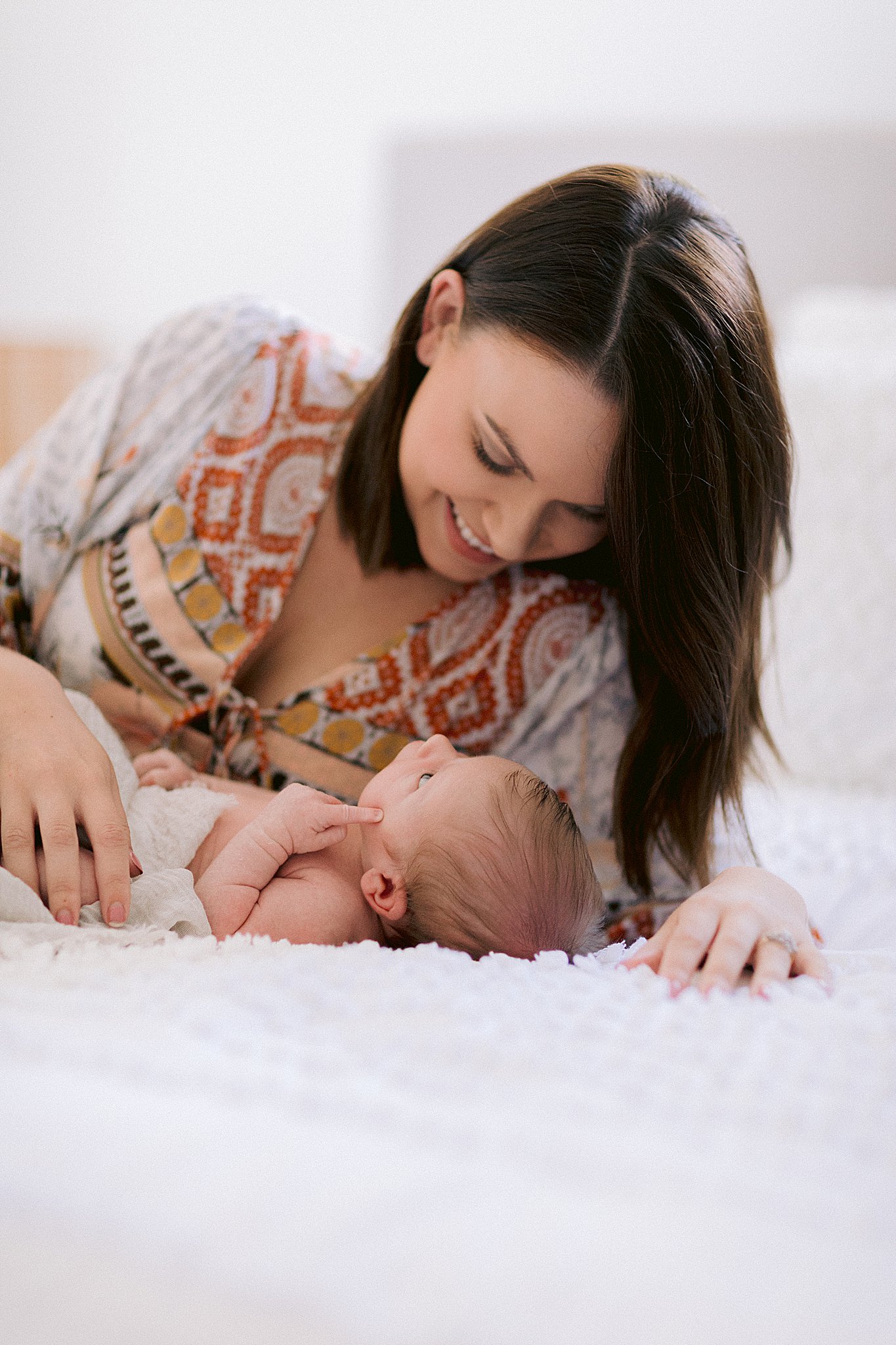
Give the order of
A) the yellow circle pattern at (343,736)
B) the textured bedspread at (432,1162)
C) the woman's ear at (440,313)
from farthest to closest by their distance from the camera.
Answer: the yellow circle pattern at (343,736) < the woman's ear at (440,313) < the textured bedspread at (432,1162)

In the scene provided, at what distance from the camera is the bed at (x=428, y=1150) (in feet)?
1.44

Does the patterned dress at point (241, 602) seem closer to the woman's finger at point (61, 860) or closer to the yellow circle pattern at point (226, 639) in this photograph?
the yellow circle pattern at point (226, 639)

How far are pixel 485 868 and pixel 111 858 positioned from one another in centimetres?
30

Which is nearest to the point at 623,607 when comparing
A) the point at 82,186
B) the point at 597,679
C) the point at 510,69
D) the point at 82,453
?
the point at 597,679

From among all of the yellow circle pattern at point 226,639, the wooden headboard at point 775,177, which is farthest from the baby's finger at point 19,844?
the wooden headboard at point 775,177

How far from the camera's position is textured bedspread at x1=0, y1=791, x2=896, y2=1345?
17.3 inches

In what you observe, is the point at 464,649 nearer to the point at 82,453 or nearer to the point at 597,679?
the point at 597,679

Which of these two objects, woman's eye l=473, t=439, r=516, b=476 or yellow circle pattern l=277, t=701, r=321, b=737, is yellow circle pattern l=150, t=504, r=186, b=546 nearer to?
yellow circle pattern l=277, t=701, r=321, b=737

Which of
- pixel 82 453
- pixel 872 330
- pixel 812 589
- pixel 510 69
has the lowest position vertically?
pixel 812 589

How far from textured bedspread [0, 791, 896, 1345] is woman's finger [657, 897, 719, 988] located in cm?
6

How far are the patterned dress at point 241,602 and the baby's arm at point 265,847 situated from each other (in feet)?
0.87

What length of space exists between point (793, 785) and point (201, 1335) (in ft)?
4.08

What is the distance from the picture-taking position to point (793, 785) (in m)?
1.53

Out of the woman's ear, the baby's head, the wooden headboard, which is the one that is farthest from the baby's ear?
the wooden headboard
